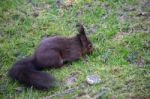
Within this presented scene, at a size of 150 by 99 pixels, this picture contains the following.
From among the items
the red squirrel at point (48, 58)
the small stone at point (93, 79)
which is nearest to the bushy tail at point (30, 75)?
the red squirrel at point (48, 58)

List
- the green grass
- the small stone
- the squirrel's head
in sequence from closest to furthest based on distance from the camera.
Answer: the green grass, the small stone, the squirrel's head

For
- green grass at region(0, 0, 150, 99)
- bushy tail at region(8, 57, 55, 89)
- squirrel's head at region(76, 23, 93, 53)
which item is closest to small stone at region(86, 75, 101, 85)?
green grass at region(0, 0, 150, 99)

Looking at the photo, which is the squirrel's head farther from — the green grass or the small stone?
the small stone

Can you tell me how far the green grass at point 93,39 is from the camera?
17.6ft

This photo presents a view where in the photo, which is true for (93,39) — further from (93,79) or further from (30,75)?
(30,75)

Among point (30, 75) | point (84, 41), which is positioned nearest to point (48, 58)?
point (30, 75)

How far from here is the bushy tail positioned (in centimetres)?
538

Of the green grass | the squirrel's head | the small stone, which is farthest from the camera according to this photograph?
the squirrel's head

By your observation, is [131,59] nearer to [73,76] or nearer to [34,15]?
[73,76]

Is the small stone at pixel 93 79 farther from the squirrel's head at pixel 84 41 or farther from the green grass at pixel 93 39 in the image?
the squirrel's head at pixel 84 41

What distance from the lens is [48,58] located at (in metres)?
5.98

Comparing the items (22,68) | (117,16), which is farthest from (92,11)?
(22,68)

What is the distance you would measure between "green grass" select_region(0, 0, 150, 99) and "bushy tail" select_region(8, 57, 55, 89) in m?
0.09

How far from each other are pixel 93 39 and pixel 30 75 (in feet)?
5.26
